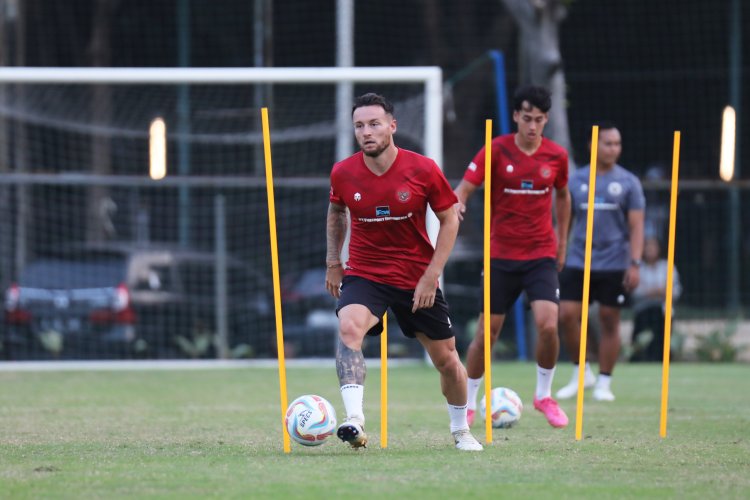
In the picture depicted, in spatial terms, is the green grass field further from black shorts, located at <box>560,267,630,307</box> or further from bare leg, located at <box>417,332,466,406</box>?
black shorts, located at <box>560,267,630,307</box>

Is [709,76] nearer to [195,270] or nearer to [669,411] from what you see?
[195,270]

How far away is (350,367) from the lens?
23.4 ft

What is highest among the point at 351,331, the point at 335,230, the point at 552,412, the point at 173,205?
the point at 335,230

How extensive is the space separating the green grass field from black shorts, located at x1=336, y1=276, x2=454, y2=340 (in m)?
0.68

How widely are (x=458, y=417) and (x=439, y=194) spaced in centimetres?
127

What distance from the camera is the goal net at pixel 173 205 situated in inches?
661

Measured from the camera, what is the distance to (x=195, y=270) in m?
18.4

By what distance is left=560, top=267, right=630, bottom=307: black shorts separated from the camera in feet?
37.7

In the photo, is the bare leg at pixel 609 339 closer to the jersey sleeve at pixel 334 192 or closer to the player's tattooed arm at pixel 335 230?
the player's tattooed arm at pixel 335 230

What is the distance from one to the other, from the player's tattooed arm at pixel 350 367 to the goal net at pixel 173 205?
8068 millimetres

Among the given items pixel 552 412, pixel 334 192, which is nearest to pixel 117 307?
pixel 552 412

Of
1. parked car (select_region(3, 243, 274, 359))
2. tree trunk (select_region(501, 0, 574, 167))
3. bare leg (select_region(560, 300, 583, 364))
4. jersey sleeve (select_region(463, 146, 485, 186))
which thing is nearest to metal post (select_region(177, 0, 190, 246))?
parked car (select_region(3, 243, 274, 359))

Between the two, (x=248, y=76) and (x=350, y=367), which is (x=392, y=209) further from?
(x=248, y=76)

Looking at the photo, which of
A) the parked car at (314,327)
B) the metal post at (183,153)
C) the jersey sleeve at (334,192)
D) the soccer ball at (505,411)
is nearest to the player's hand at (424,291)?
the jersey sleeve at (334,192)
